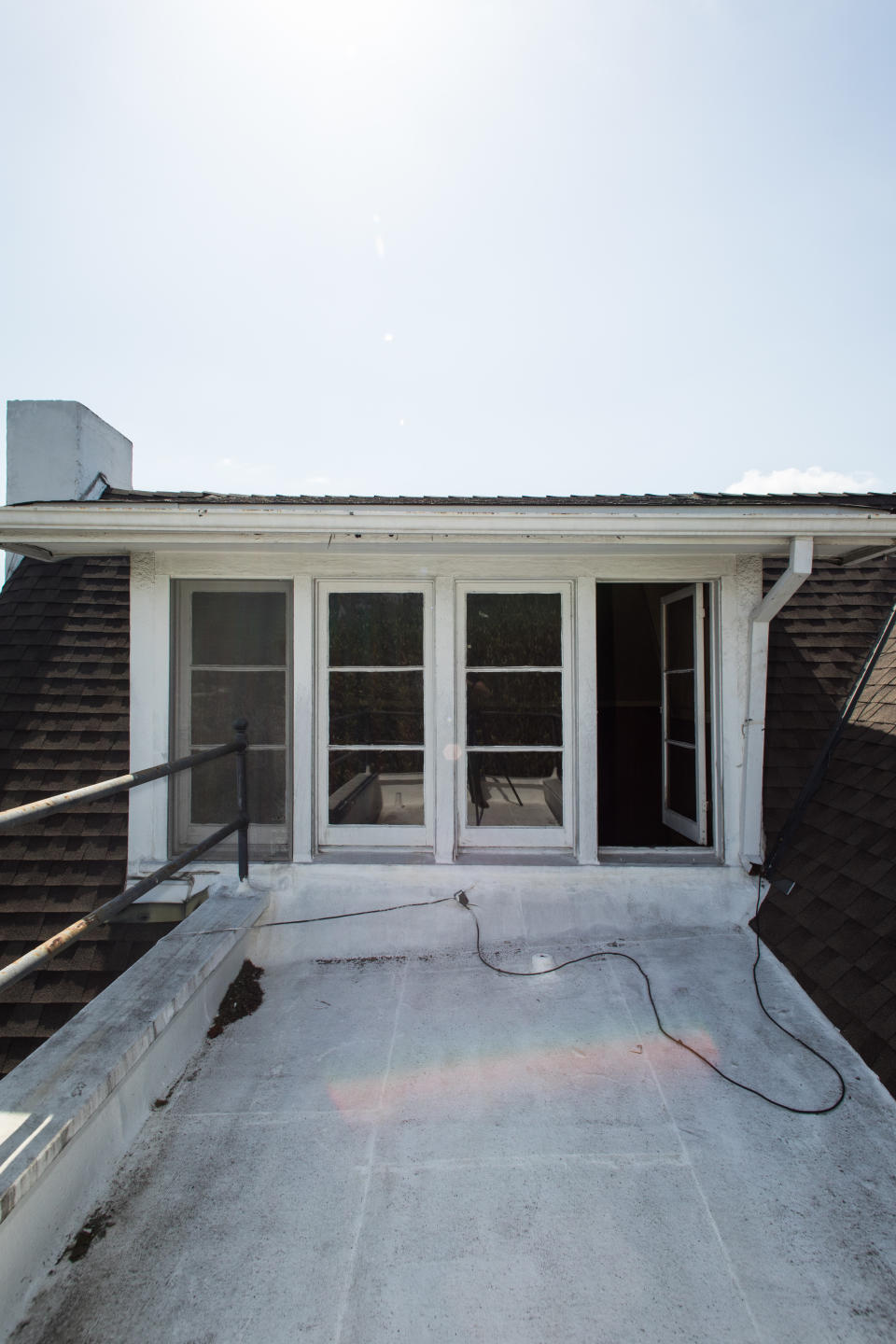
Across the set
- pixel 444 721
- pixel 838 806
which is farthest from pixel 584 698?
pixel 838 806

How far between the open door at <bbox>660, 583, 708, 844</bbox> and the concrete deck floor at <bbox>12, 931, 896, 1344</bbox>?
1189 millimetres

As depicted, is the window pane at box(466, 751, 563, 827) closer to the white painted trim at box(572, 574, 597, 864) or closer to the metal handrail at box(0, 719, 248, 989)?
the white painted trim at box(572, 574, 597, 864)

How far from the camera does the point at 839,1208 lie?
185cm

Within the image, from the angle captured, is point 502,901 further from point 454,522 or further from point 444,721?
point 454,522

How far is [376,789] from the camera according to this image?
11.9 ft

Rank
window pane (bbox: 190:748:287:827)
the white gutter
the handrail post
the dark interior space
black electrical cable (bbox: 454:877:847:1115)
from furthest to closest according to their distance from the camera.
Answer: the dark interior space, window pane (bbox: 190:748:287:827), the white gutter, the handrail post, black electrical cable (bbox: 454:877:847:1115)

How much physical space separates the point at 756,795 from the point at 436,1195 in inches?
95.2

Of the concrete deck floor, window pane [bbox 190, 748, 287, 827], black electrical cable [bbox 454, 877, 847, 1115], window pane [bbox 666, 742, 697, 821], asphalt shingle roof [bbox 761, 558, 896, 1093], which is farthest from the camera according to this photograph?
window pane [bbox 666, 742, 697, 821]

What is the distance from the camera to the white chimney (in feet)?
18.0

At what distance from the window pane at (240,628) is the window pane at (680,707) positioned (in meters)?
2.26

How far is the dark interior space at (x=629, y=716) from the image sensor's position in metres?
6.56

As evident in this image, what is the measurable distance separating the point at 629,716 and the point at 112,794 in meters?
4.86

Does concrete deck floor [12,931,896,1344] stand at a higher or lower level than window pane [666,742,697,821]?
lower

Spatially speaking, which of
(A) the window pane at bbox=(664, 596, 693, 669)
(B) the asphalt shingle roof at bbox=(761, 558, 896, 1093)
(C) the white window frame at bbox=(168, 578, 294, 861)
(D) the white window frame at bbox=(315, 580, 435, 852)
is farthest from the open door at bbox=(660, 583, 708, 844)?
(C) the white window frame at bbox=(168, 578, 294, 861)
